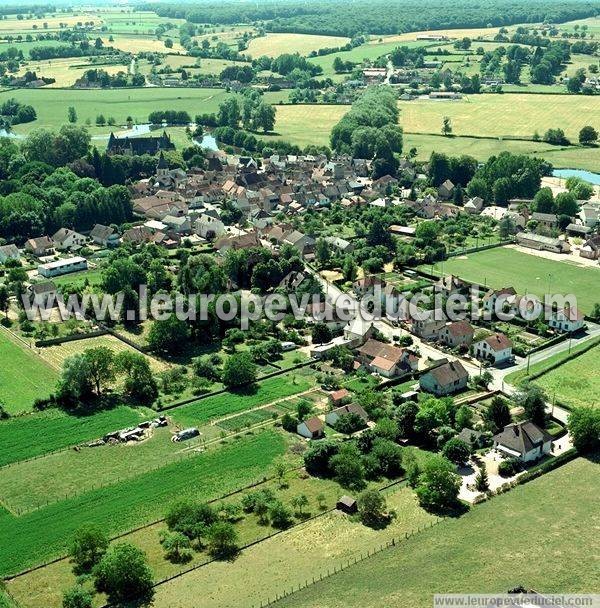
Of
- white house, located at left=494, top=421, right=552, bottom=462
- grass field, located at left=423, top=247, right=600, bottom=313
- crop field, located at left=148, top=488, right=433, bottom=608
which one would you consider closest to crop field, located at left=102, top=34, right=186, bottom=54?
grass field, located at left=423, top=247, right=600, bottom=313

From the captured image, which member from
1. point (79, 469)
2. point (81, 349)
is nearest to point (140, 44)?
point (81, 349)

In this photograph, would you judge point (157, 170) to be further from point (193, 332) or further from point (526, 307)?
point (526, 307)

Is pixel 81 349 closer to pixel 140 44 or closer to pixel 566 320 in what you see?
pixel 566 320

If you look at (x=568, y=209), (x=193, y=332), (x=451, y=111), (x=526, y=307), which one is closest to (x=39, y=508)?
(x=193, y=332)

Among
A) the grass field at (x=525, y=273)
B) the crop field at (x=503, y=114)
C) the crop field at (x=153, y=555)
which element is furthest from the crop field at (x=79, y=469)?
the crop field at (x=503, y=114)

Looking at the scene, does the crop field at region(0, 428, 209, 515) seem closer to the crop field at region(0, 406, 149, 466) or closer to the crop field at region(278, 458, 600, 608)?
the crop field at region(0, 406, 149, 466)

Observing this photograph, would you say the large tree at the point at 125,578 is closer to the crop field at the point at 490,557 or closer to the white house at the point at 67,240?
the crop field at the point at 490,557
